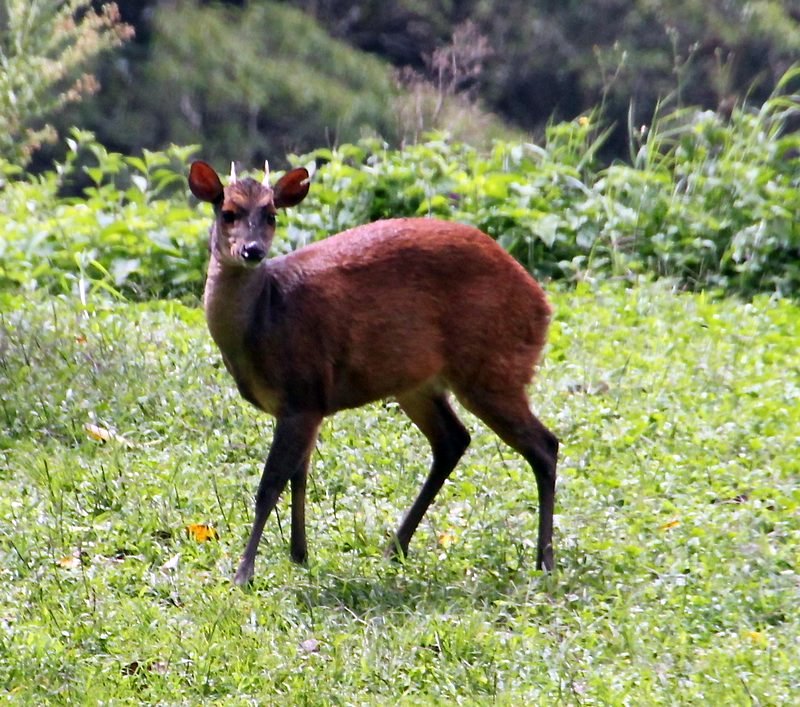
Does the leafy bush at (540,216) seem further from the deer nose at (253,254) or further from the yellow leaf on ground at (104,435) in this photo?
the deer nose at (253,254)

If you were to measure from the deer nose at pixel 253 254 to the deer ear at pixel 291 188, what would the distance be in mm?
327

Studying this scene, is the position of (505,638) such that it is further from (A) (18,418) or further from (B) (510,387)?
(A) (18,418)

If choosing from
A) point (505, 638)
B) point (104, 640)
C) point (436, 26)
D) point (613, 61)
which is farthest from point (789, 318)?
point (436, 26)

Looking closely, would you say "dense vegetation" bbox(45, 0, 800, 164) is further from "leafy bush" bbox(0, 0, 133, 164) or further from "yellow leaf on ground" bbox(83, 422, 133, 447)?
"yellow leaf on ground" bbox(83, 422, 133, 447)

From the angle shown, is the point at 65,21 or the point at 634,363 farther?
the point at 65,21

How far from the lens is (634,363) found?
7672mm

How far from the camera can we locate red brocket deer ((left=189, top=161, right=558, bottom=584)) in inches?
213

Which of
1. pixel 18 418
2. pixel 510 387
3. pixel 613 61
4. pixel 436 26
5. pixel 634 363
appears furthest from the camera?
pixel 436 26

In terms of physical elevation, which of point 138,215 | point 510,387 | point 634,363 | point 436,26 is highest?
point 510,387

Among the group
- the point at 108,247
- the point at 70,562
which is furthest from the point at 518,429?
the point at 108,247

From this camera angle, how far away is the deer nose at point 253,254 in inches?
203

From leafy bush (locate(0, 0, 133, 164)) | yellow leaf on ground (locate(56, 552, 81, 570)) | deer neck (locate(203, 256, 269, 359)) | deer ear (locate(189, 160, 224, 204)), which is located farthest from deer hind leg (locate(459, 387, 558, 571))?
leafy bush (locate(0, 0, 133, 164))

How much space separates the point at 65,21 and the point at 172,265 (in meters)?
3.53

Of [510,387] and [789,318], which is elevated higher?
[510,387]
